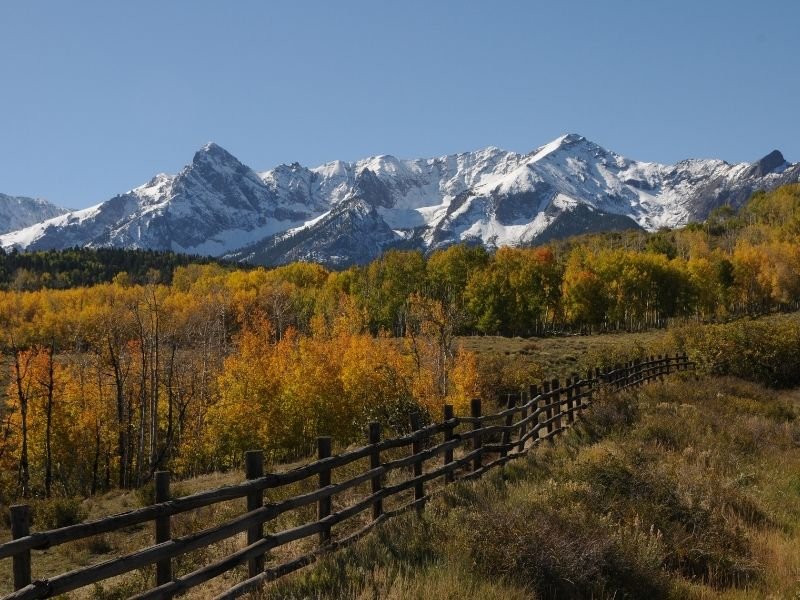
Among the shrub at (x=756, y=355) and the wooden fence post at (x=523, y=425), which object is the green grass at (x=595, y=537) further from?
the shrub at (x=756, y=355)

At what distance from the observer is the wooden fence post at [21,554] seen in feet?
17.0

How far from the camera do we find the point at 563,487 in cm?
928

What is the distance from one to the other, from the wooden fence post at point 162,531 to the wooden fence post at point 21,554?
1.06 metres

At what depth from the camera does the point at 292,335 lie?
75.2 metres

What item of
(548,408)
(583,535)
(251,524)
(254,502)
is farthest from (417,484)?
(548,408)

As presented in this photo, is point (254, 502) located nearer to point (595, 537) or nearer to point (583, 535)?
point (583, 535)

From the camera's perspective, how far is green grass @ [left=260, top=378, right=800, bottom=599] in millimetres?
6402

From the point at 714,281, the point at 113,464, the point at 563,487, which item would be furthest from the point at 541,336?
the point at 563,487

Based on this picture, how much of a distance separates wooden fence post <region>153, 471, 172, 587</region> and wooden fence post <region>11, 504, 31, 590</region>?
41.7 inches

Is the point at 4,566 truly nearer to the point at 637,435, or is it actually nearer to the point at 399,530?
the point at 399,530

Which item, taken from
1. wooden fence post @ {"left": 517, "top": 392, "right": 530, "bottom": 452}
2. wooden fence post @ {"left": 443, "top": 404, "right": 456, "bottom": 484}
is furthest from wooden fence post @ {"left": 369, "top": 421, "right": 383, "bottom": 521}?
wooden fence post @ {"left": 517, "top": 392, "right": 530, "bottom": 452}

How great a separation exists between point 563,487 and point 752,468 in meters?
5.61

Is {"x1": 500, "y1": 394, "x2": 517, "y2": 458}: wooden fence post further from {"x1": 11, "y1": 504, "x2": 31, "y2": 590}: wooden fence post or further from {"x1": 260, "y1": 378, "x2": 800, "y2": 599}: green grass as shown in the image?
{"x1": 11, "y1": 504, "x2": 31, "y2": 590}: wooden fence post

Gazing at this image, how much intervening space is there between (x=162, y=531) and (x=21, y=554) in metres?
1.28
